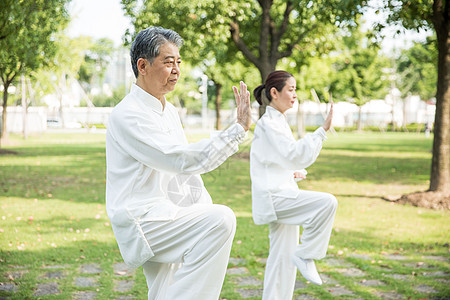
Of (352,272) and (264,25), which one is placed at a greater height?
(264,25)

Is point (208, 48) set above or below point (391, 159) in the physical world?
above

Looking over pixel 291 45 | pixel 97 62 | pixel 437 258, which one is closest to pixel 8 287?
pixel 437 258

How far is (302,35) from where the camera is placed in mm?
20844

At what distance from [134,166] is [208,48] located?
17.0 meters

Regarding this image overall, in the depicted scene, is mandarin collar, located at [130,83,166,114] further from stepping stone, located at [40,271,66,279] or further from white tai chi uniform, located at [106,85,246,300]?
stepping stone, located at [40,271,66,279]

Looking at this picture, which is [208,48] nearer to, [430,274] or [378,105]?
[430,274]

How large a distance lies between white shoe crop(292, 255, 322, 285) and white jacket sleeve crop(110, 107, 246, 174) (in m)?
1.91

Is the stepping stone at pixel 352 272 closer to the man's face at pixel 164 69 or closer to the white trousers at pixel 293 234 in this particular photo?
the white trousers at pixel 293 234

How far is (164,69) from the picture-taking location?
129 inches

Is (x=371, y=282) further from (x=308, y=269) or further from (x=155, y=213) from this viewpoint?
(x=155, y=213)

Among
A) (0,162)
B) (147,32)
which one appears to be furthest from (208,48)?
(147,32)

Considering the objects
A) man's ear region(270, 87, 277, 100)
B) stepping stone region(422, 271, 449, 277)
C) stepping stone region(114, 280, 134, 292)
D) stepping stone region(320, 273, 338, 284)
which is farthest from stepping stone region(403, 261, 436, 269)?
stepping stone region(114, 280, 134, 292)

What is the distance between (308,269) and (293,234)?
44 centimetres

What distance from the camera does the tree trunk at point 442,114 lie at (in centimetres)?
1176
